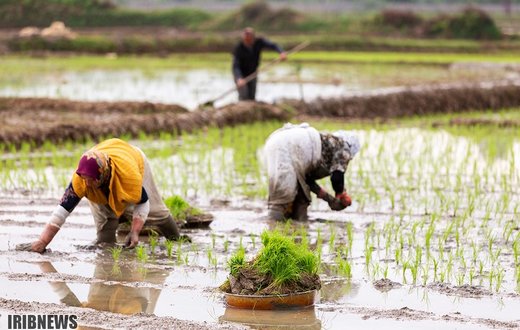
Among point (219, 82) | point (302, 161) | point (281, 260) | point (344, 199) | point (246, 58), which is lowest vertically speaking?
point (219, 82)

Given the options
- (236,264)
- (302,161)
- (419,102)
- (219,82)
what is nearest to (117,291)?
(236,264)

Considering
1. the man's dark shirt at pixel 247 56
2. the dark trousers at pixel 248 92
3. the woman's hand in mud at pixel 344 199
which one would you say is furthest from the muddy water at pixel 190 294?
the dark trousers at pixel 248 92

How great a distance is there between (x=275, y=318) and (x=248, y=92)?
930 cm

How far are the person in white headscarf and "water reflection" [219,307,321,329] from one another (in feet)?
7.51

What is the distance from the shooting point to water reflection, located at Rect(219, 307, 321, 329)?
4.92 m

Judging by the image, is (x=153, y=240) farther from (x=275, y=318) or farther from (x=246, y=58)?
(x=246, y=58)

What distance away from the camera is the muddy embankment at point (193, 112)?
1120 centimetres

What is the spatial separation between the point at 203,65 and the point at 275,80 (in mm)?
3400

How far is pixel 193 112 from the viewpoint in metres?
12.8

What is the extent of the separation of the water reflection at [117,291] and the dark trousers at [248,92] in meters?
8.13

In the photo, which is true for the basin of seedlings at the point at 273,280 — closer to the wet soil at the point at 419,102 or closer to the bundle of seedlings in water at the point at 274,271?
the bundle of seedlings in water at the point at 274,271

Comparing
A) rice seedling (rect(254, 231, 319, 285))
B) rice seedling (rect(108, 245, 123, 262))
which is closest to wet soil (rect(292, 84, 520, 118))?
rice seedling (rect(108, 245, 123, 262))

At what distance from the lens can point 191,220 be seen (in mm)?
7215

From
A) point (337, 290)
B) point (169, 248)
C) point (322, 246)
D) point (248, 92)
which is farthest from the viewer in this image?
point (248, 92)
